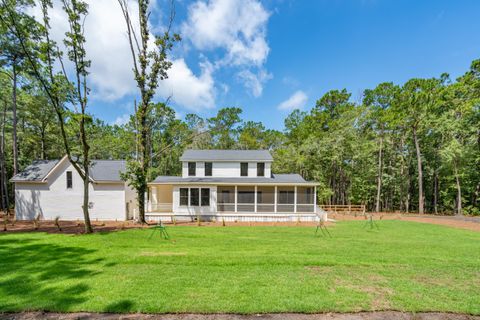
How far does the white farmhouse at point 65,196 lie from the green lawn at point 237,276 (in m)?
8.11

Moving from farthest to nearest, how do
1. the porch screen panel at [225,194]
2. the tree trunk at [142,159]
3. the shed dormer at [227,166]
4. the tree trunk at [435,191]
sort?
the tree trunk at [435,191] < the shed dormer at [227,166] < the porch screen panel at [225,194] < the tree trunk at [142,159]

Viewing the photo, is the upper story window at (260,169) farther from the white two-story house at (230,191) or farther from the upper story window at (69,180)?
the upper story window at (69,180)

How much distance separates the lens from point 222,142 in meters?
40.3

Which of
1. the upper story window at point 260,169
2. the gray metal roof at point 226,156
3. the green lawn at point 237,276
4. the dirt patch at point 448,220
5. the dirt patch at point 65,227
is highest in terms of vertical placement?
the gray metal roof at point 226,156

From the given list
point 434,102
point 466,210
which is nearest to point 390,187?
point 466,210

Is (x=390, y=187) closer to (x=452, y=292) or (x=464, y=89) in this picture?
(x=464, y=89)

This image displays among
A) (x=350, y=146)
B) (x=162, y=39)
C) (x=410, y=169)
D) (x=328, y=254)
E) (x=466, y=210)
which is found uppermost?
(x=162, y=39)

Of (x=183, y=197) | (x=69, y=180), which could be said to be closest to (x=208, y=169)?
(x=183, y=197)

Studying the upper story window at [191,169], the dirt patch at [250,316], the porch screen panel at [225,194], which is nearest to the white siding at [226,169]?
the upper story window at [191,169]

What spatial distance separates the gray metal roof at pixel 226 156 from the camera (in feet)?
67.7

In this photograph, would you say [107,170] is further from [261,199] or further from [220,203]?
[261,199]

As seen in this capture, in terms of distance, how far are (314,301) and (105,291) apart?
15.6 ft

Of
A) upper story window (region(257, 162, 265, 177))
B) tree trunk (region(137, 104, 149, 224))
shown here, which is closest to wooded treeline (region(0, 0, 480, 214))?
tree trunk (region(137, 104, 149, 224))

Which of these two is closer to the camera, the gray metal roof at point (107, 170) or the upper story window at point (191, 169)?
the gray metal roof at point (107, 170)
